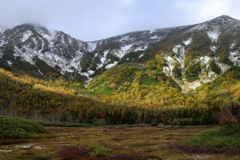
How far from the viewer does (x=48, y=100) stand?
155m

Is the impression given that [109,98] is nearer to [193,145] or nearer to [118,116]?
[118,116]

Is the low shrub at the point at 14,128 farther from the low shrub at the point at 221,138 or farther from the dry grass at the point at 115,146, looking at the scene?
the low shrub at the point at 221,138

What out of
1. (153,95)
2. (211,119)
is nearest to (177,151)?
(211,119)

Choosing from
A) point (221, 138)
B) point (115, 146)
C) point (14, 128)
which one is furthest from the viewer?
point (14, 128)

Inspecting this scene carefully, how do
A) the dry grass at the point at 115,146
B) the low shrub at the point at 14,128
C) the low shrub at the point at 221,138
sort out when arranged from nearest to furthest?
the dry grass at the point at 115,146, the low shrub at the point at 221,138, the low shrub at the point at 14,128

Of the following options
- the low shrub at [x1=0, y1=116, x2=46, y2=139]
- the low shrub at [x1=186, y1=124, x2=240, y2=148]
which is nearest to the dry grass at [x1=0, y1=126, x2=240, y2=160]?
the low shrub at [x1=0, y1=116, x2=46, y2=139]

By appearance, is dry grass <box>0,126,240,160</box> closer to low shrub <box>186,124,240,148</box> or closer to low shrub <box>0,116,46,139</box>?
low shrub <box>0,116,46,139</box>

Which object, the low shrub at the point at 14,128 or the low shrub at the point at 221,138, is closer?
the low shrub at the point at 221,138

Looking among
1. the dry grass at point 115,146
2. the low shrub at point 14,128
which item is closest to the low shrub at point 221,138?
the dry grass at point 115,146

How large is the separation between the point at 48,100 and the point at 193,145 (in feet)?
527

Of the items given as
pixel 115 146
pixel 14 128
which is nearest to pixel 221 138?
pixel 115 146

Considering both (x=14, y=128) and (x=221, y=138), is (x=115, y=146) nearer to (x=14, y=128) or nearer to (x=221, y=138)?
(x=221, y=138)

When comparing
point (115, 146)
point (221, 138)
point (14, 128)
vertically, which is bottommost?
point (115, 146)

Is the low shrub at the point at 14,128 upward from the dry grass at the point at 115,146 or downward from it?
upward
